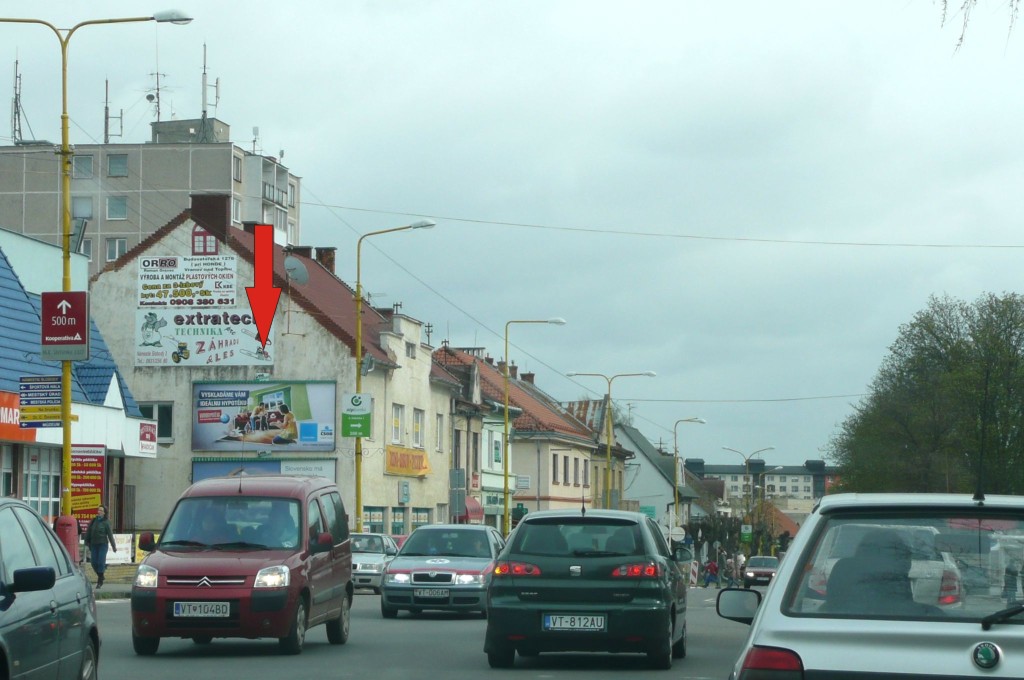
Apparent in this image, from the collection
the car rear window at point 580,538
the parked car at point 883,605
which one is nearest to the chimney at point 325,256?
the car rear window at point 580,538

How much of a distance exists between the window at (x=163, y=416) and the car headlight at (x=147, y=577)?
1571 inches

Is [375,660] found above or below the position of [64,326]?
below

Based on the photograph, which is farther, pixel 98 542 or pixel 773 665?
pixel 98 542

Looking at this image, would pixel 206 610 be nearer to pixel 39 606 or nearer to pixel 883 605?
pixel 39 606

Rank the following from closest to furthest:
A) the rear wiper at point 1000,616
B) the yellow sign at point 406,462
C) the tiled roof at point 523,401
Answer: the rear wiper at point 1000,616 < the yellow sign at point 406,462 < the tiled roof at point 523,401

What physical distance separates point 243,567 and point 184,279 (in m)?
40.1

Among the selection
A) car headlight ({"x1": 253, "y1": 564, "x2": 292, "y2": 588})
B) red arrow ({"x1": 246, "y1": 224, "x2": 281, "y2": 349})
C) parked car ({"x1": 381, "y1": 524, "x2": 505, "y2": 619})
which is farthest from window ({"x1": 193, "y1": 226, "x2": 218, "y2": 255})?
car headlight ({"x1": 253, "y1": 564, "x2": 292, "y2": 588})

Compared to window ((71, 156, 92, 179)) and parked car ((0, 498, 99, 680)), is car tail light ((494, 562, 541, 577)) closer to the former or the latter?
parked car ((0, 498, 99, 680))

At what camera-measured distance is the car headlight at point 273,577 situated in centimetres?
1580

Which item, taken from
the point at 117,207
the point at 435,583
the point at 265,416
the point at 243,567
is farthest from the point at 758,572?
the point at 117,207

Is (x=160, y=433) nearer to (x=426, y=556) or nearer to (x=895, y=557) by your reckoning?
(x=426, y=556)

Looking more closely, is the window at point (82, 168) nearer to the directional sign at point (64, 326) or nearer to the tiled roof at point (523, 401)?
the tiled roof at point (523, 401)

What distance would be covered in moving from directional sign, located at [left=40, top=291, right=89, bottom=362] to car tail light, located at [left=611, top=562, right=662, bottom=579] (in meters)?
14.8

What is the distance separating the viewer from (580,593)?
14852 millimetres
